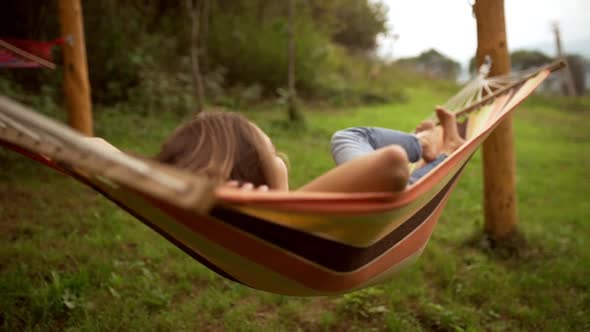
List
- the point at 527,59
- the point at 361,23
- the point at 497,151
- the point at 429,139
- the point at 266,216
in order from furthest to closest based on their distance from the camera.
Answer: the point at 527,59 < the point at 361,23 < the point at 497,151 < the point at 429,139 < the point at 266,216

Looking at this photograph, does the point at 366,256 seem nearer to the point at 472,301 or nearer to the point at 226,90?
the point at 472,301

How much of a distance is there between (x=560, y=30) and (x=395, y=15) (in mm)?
5135

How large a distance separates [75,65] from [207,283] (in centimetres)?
199

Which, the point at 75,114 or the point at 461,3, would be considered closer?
the point at 461,3

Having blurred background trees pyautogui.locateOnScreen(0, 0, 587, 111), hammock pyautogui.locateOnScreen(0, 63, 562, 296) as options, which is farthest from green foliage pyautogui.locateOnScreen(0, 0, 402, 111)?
hammock pyautogui.locateOnScreen(0, 63, 562, 296)

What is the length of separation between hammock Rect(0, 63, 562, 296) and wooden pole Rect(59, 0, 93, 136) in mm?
2062

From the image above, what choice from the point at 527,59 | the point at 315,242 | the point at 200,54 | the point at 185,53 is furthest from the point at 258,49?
the point at 527,59

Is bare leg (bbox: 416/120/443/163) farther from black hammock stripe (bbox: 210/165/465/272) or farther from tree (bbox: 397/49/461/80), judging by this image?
tree (bbox: 397/49/461/80)

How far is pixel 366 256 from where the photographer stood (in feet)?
3.35

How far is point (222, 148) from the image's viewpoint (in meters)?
0.93

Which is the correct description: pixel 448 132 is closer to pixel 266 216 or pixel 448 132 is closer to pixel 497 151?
pixel 497 151

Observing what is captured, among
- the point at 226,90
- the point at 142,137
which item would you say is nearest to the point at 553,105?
the point at 226,90

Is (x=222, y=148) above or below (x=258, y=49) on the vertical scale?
below

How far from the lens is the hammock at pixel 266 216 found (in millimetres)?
599
